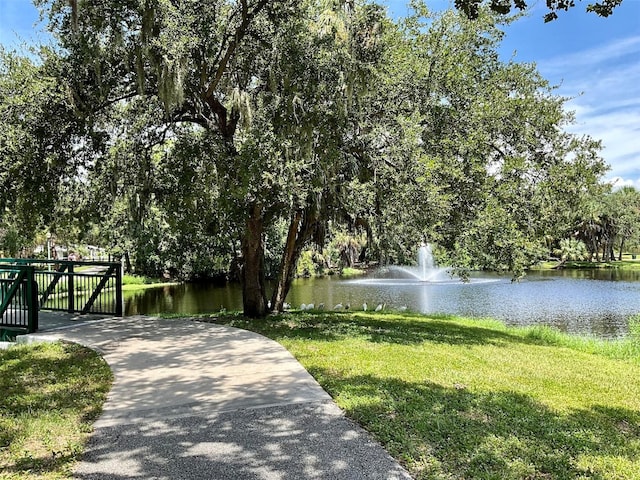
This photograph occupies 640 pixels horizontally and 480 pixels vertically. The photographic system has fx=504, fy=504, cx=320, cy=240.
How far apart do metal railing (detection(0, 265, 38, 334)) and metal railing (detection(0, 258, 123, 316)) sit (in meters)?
0.57

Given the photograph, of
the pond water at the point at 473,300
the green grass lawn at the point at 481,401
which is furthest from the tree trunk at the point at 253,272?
the pond water at the point at 473,300

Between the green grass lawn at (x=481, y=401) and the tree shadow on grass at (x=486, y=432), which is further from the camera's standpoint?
the green grass lawn at (x=481, y=401)

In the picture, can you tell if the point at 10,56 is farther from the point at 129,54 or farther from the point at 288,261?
the point at 288,261

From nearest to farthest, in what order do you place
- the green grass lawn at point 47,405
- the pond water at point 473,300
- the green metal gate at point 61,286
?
1. the green grass lawn at point 47,405
2. the green metal gate at point 61,286
3. the pond water at point 473,300

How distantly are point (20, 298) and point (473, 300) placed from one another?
1721 centimetres

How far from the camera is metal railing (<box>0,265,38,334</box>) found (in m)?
7.70

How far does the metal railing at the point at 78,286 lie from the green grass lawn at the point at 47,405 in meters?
2.59

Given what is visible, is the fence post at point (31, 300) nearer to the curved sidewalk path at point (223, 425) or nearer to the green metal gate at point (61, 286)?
the green metal gate at point (61, 286)

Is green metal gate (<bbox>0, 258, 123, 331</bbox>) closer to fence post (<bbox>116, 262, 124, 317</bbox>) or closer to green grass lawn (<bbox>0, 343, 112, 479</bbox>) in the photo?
fence post (<bbox>116, 262, 124, 317</bbox>)

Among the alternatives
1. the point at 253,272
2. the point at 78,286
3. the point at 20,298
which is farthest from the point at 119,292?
the point at 253,272

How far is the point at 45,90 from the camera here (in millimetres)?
8156

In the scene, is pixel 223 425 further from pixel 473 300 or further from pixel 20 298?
pixel 473 300

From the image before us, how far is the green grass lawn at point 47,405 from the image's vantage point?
3361 millimetres

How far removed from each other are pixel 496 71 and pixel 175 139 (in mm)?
6888
